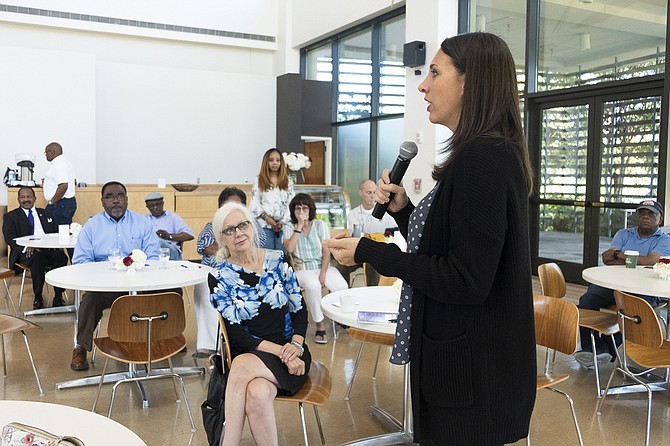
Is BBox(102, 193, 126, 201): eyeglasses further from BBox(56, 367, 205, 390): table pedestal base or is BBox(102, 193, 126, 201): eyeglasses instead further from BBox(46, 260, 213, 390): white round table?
BBox(56, 367, 205, 390): table pedestal base

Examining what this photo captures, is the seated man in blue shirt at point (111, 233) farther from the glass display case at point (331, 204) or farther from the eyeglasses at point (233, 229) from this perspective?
the glass display case at point (331, 204)

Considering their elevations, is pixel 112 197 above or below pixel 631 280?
above

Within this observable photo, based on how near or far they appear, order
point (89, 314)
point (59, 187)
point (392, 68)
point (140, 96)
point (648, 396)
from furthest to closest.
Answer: point (140, 96) → point (392, 68) → point (59, 187) → point (89, 314) → point (648, 396)

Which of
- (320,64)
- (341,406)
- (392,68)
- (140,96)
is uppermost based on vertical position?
(320,64)

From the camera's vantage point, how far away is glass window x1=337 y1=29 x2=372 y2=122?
11109 millimetres

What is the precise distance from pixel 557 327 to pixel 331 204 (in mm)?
5166

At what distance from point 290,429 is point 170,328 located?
2.83 feet

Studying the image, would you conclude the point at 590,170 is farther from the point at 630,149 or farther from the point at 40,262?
the point at 40,262

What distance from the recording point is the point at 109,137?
458 inches

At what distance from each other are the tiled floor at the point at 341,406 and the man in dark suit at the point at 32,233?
1.58 meters

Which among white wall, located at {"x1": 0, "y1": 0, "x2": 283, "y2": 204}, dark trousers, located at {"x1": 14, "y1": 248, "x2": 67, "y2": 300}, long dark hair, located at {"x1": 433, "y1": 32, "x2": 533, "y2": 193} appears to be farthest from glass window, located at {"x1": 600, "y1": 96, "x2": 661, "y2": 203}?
white wall, located at {"x1": 0, "y1": 0, "x2": 283, "y2": 204}

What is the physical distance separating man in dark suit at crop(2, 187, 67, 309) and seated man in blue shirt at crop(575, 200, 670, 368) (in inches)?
197

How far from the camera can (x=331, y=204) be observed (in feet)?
26.6

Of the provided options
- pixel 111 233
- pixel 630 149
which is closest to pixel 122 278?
pixel 111 233
